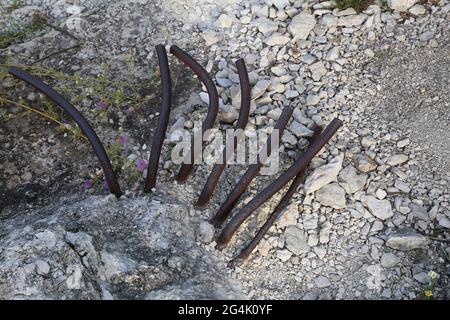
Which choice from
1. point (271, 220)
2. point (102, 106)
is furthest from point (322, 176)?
point (102, 106)

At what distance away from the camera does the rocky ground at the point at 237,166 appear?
11.3 ft

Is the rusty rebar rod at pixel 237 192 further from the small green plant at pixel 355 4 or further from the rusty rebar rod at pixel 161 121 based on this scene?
the small green plant at pixel 355 4

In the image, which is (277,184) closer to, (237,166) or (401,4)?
(237,166)

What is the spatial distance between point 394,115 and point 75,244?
228 cm

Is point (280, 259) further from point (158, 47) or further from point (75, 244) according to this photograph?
point (158, 47)

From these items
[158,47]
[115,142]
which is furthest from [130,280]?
[158,47]

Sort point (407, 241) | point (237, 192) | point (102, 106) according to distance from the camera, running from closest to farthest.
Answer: point (407, 241) < point (237, 192) < point (102, 106)

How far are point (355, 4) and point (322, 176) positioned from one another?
1.55m

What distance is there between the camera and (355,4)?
15.0 ft

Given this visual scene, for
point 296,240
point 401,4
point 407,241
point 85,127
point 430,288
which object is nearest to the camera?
point 430,288

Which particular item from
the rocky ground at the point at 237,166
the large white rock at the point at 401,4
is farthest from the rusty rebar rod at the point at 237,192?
the large white rock at the point at 401,4

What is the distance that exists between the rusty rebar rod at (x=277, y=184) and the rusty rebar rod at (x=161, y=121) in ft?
2.11

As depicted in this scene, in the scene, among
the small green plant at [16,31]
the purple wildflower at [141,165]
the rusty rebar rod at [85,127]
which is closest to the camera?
the rusty rebar rod at [85,127]

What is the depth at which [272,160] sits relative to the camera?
13.1 feet
